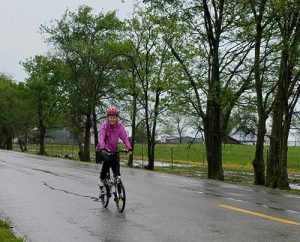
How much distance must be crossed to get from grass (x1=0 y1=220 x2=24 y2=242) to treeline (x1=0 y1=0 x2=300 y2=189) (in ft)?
43.8

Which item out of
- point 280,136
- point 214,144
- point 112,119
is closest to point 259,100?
point 280,136

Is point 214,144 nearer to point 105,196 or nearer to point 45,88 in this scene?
point 105,196

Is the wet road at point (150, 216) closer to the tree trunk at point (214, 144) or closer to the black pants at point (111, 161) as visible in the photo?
the black pants at point (111, 161)

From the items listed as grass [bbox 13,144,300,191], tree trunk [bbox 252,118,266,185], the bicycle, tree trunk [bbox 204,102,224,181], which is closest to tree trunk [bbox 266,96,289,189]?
tree trunk [bbox 252,118,266,185]

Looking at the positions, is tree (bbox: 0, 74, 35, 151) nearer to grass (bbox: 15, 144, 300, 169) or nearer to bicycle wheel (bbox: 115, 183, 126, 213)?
grass (bbox: 15, 144, 300, 169)

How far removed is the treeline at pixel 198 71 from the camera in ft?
77.0

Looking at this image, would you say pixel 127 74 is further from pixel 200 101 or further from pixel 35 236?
pixel 35 236

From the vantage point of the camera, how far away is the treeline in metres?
23.5

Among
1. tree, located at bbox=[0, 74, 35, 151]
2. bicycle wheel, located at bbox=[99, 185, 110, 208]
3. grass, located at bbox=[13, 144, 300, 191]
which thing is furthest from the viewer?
tree, located at bbox=[0, 74, 35, 151]

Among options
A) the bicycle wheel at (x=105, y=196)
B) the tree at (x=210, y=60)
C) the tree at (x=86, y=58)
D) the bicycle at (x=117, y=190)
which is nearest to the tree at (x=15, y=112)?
the tree at (x=86, y=58)

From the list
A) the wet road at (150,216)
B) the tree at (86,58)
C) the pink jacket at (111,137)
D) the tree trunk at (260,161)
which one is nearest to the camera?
the wet road at (150,216)

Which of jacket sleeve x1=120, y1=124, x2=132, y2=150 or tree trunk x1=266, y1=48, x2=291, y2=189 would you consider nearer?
jacket sleeve x1=120, y1=124, x2=132, y2=150

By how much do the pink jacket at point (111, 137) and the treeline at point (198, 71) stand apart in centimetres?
1018

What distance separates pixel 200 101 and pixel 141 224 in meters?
20.8
